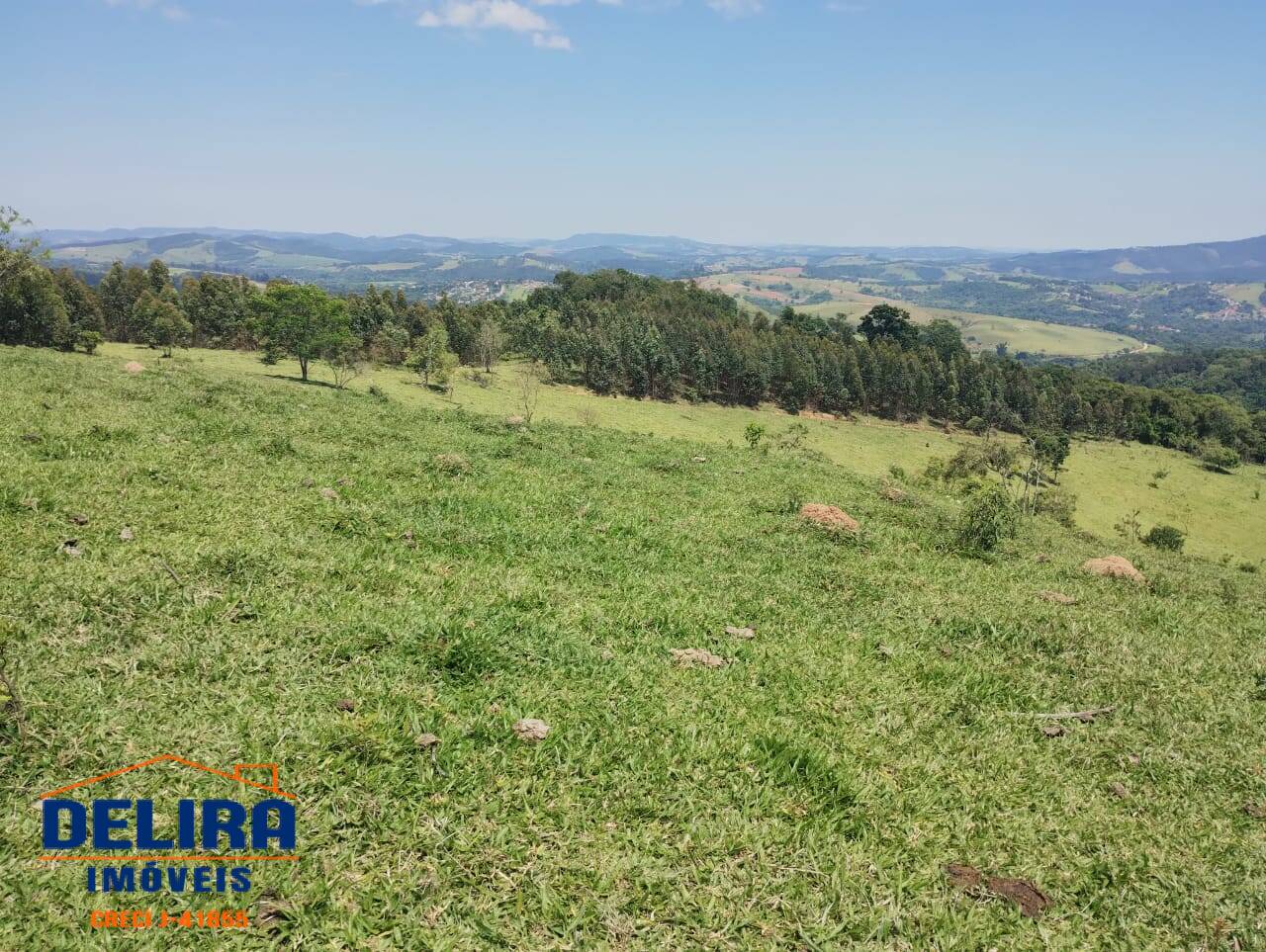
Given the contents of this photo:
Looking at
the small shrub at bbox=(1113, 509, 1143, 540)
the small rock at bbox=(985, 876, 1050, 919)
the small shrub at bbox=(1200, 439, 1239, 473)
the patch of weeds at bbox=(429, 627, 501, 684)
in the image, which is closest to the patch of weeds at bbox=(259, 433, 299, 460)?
the patch of weeds at bbox=(429, 627, 501, 684)

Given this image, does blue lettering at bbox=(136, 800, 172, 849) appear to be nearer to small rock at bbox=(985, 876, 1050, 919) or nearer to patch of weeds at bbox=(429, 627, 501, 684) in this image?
patch of weeds at bbox=(429, 627, 501, 684)

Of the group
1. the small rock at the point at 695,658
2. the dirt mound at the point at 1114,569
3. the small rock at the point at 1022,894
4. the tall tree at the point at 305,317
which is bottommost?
the dirt mound at the point at 1114,569

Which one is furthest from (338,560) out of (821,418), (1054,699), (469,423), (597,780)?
(821,418)

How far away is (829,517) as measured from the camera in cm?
1625

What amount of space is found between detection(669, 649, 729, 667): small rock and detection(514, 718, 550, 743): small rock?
8.25ft

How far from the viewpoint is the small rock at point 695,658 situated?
8.61m

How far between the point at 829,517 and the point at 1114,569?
25.2ft

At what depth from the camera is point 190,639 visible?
7227 millimetres

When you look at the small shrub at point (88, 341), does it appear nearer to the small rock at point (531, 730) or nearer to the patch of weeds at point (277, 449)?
the patch of weeds at point (277, 449)

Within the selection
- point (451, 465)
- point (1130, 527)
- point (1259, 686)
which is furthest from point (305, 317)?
point (1130, 527)

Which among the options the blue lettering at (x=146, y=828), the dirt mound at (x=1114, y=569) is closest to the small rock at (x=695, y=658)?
the blue lettering at (x=146, y=828)

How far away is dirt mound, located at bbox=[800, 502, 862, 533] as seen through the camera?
52.4ft

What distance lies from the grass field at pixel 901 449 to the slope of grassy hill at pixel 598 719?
40.5m

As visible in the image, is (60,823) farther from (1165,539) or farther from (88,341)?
(88,341)
